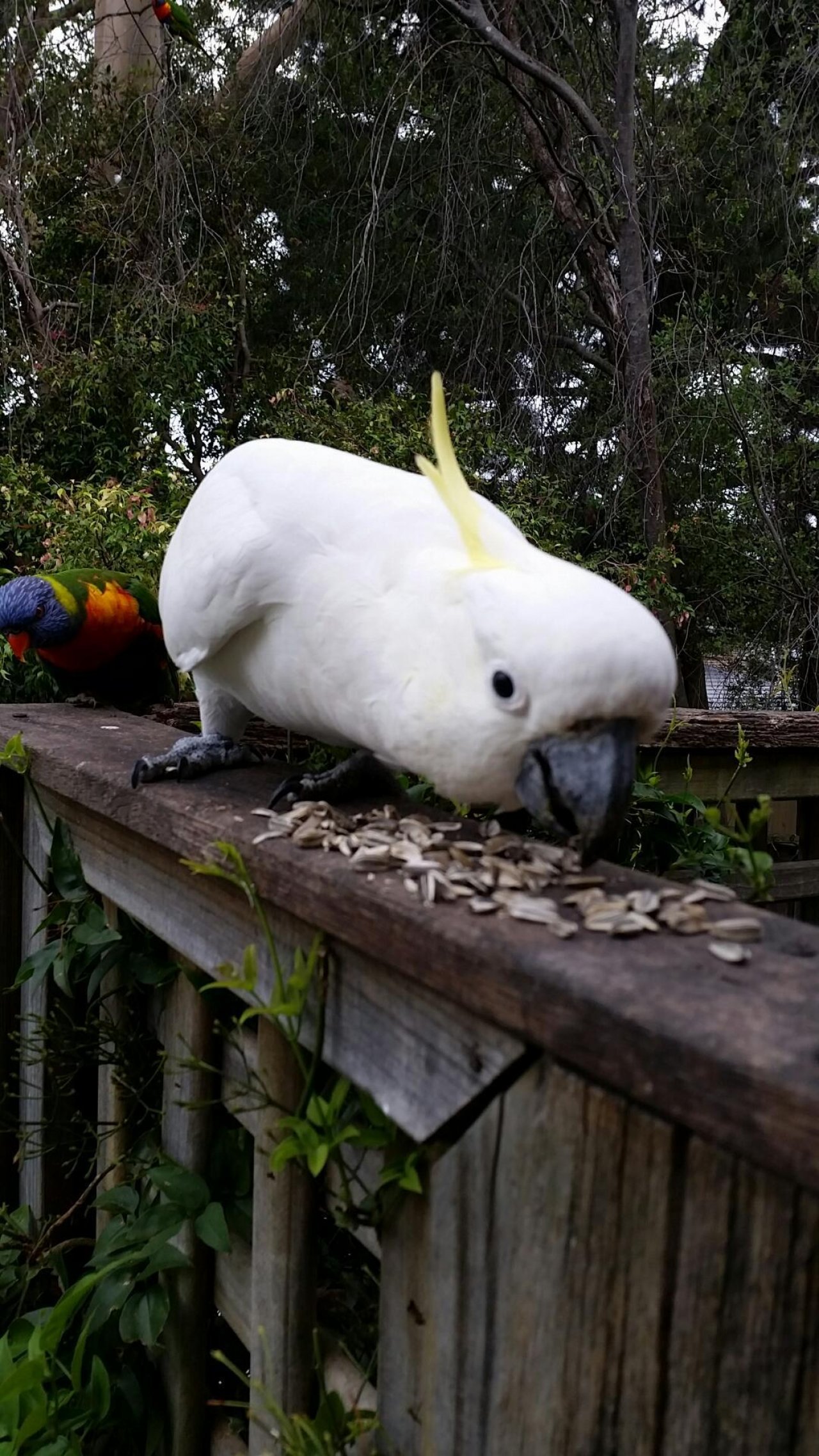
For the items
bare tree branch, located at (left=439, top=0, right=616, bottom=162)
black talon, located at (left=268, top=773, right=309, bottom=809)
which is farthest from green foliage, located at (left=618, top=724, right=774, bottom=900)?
bare tree branch, located at (left=439, top=0, right=616, bottom=162)

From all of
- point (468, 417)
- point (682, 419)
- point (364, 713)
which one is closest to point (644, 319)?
point (682, 419)

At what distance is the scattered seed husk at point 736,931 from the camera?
701 millimetres

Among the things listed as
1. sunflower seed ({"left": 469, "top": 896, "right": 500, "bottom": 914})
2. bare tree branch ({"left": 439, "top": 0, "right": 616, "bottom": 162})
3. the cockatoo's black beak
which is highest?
bare tree branch ({"left": 439, "top": 0, "right": 616, "bottom": 162})

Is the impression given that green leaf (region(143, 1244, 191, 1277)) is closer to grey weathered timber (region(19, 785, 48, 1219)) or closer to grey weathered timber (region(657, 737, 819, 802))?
grey weathered timber (region(19, 785, 48, 1219))

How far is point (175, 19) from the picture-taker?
4.88 metres

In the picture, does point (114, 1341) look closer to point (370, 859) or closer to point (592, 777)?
point (370, 859)

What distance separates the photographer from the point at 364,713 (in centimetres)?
100

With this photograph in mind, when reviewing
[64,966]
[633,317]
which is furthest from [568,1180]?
[633,317]

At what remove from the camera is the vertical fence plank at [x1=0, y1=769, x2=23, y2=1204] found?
1888 mm

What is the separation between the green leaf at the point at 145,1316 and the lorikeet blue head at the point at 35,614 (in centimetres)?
149

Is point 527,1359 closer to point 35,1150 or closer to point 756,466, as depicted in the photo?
point 35,1150

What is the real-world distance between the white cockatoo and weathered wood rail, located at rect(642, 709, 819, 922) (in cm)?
105

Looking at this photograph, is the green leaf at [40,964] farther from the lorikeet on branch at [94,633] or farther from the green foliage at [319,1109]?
the lorikeet on branch at [94,633]

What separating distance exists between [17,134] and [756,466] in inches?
168
